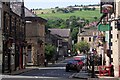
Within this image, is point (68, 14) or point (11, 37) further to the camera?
point (68, 14)

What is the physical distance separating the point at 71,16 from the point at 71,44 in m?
13.3

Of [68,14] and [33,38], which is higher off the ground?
[68,14]

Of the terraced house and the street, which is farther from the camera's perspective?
the terraced house

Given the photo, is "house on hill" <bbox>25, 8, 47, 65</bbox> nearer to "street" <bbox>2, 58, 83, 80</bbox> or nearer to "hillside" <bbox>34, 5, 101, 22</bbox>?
"street" <bbox>2, 58, 83, 80</bbox>

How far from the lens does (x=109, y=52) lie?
43.8 meters

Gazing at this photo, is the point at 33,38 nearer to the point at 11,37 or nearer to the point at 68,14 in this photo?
the point at 11,37

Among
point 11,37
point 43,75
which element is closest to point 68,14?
point 11,37

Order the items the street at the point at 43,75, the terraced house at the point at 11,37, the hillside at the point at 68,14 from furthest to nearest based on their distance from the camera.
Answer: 1. the hillside at the point at 68,14
2. the terraced house at the point at 11,37
3. the street at the point at 43,75

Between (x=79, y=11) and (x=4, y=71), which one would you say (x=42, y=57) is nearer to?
(x=4, y=71)

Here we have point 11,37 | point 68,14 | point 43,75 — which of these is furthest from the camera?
point 68,14

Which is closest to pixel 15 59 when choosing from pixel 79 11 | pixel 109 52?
pixel 109 52

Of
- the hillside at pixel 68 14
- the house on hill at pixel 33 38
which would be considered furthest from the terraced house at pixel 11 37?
the hillside at pixel 68 14

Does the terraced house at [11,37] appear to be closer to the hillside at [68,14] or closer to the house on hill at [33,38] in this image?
the house on hill at [33,38]

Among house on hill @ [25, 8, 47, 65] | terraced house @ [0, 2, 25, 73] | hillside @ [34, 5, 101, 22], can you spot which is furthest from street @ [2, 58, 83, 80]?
hillside @ [34, 5, 101, 22]
